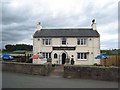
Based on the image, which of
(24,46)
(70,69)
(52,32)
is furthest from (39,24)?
(24,46)

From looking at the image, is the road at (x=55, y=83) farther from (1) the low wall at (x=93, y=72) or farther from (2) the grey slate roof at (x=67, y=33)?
(2) the grey slate roof at (x=67, y=33)

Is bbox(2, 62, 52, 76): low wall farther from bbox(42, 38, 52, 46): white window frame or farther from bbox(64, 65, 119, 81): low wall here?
bbox(42, 38, 52, 46): white window frame

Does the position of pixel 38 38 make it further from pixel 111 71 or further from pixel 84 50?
pixel 111 71

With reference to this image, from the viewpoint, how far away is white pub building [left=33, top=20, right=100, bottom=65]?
33.0 metres

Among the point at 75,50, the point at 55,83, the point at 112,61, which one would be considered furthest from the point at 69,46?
the point at 55,83

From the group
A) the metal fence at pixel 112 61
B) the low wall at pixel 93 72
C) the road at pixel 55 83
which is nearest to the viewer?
the road at pixel 55 83

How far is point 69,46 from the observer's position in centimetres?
3372

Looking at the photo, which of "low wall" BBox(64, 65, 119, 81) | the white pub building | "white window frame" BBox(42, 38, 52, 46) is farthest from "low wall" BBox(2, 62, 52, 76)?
"white window frame" BBox(42, 38, 52, 46)

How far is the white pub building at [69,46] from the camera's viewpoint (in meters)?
33.0

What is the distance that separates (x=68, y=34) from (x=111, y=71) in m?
20.4

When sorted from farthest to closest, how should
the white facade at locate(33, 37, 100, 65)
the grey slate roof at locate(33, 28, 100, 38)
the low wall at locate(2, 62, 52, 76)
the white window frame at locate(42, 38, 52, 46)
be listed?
the white window frame at locate(42, 38, 52, 46) < the grey slate roof at locate(33, 28, 100, 38) < the white facade at locate(33, 37, 100, 65) < the low wall at locate(2, 62, 52, 76)

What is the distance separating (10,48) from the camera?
95938mm

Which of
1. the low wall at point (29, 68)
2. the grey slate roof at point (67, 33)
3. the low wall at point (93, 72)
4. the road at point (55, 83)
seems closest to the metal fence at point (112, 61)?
the grey slate roof at point (67, 33)

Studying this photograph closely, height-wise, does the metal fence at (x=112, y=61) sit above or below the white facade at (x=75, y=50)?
below
